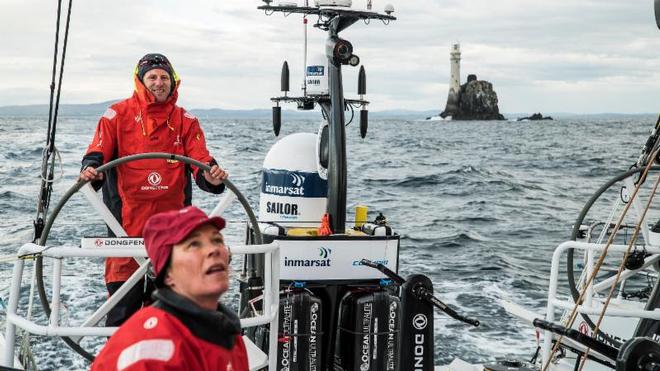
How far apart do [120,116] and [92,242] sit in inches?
33.7

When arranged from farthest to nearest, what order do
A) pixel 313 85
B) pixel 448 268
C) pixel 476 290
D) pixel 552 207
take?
pixel 552 207, pixel 448 268, pixel 476 290, pixel 313 85

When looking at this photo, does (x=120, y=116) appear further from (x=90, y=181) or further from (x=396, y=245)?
(x=396, y=245)

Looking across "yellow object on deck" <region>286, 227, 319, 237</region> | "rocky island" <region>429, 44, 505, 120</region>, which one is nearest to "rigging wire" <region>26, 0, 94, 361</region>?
"yellow object on deck" <region>286, 227, 319, 237</region>

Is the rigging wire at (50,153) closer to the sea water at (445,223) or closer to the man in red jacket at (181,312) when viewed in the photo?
the sea water at (445,223)

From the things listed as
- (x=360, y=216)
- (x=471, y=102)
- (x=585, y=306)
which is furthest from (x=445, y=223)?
(x=471, y=102)

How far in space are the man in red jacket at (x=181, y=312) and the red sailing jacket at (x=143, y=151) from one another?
8.47ft

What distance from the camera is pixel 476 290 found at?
34.8 feet

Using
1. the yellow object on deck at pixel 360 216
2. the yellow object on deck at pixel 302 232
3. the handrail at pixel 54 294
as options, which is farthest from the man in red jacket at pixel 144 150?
the yellow object on deck at pixel 360 216

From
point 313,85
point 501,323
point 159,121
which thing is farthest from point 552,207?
point 159,121

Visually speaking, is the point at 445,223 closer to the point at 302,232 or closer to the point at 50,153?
the point at 302,232

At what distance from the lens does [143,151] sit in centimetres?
446

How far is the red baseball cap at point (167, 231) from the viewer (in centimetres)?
176

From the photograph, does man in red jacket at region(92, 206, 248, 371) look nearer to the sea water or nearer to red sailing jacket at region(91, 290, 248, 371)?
red sailing jacket at region(91, 290, 248, 371)

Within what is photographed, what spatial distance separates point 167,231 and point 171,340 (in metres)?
0.24
